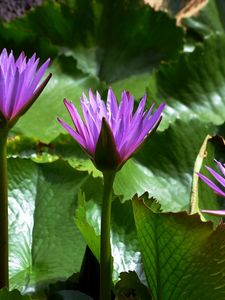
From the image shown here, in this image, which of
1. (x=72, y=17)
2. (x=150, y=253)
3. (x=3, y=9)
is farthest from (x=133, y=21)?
(x=150, y=253)

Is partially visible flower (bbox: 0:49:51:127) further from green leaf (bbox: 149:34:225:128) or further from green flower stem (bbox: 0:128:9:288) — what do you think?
green leaf (bbox: 149:34:225:128)

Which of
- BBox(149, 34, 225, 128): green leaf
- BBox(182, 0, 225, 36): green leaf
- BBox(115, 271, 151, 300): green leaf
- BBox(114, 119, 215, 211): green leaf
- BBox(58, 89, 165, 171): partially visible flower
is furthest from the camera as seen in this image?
BBox(182, 0, 225, 36): green leaf

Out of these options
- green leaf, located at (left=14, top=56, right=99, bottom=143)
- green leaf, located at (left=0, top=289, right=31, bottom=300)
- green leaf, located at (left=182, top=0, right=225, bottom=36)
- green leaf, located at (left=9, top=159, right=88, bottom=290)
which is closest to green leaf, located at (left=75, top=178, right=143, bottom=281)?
green leaf, located at (left=9, top=159, right=88, bottom=290)

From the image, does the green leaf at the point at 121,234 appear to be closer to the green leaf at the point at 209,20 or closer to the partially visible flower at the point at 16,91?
the partially visible flower at the point at 16,91

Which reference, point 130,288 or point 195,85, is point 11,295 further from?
point 195,85

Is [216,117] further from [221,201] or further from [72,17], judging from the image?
[72,17]
